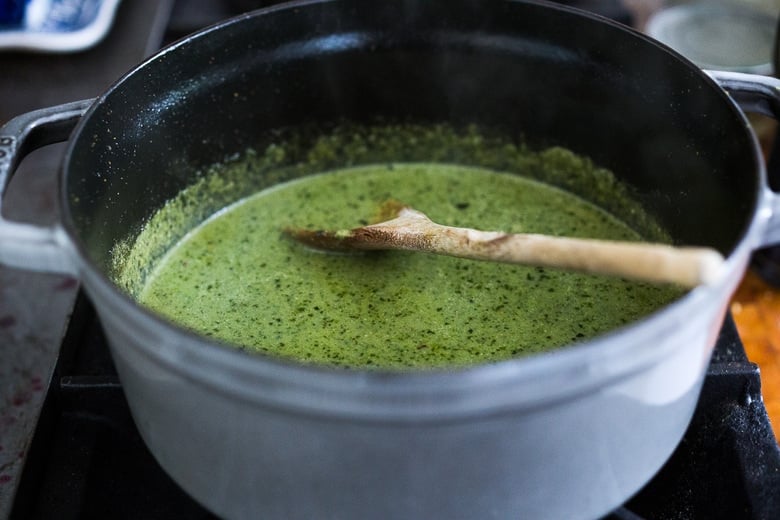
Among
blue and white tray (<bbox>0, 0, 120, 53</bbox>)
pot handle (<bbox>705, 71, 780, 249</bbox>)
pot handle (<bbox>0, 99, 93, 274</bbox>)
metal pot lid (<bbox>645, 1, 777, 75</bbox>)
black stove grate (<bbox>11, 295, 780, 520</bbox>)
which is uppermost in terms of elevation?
pot handle (<bbox>705, 71, 780, 249</bbox>)

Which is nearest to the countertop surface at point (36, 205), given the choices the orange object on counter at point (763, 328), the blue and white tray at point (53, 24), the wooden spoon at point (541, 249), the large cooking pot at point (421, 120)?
the blue and white tray at point (53, 24)

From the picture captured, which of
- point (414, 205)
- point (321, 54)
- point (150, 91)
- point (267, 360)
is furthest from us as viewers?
point (414, 205)

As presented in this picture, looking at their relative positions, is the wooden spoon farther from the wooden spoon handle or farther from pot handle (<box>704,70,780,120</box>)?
pot handle (<box>704,70,780,120</box>)

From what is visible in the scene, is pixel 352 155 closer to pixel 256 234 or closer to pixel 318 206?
pixel 318 206

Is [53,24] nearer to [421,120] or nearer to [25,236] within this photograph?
[421,120]

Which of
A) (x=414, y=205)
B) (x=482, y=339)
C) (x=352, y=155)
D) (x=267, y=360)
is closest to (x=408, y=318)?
(x=482, y=339)

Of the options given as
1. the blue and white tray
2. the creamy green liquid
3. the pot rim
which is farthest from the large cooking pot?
the blue and white tray

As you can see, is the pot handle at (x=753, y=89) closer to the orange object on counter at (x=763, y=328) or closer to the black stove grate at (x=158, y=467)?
the black stove grate at (x=158, y=467)
